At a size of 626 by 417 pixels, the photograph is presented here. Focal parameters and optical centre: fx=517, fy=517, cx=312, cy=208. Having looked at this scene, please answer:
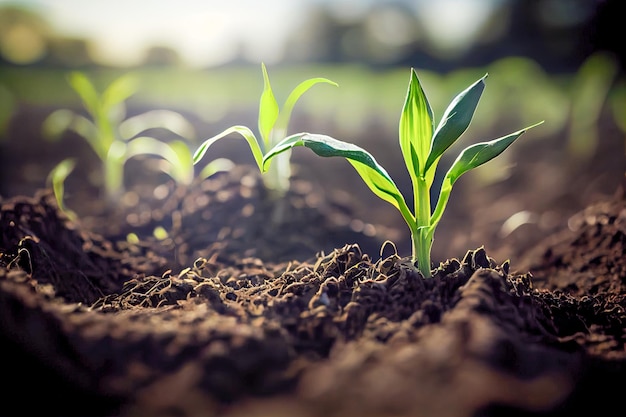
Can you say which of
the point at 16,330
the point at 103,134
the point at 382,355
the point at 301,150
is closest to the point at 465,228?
the point at 301,150

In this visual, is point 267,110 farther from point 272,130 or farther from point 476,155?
point 476,155

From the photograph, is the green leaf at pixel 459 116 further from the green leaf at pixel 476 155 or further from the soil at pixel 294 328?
the soil at pixel 294 328

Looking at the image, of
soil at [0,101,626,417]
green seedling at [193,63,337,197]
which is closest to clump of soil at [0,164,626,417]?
soil at [0,101,626,417]

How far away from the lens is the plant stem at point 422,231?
138 cm

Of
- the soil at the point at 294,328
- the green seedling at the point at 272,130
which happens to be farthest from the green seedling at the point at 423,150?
the green seedling at the point at 272,130

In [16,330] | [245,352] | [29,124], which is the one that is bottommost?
[245,352]

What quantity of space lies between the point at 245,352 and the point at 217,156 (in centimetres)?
315

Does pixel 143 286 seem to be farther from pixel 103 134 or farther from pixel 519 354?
pixel 103 134

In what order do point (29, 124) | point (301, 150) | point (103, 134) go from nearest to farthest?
1. point (103, 134)
2. point (301, 150)
3. point (29, 124)

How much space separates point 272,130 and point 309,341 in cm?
127

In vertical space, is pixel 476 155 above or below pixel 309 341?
above

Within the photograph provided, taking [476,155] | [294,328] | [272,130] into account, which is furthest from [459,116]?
[272,130]

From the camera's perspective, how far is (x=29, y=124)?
214 inches

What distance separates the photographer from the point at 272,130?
2203 millimetres
